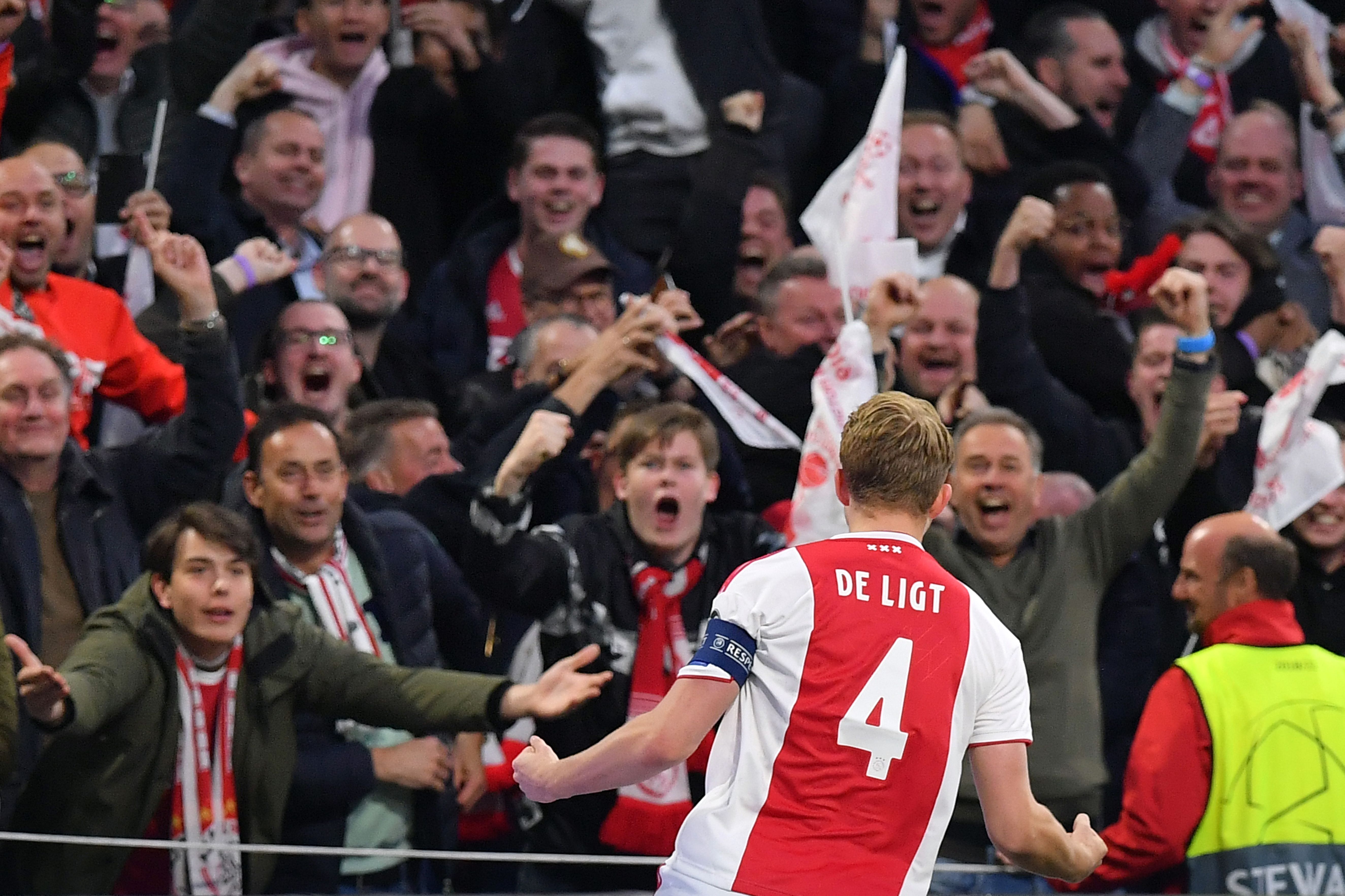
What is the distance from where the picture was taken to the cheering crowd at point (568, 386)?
5391mm

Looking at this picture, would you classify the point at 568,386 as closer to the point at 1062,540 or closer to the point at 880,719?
the point at 1062,540

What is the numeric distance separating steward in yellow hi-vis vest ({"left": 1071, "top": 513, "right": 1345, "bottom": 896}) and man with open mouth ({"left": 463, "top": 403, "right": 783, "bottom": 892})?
1202mm

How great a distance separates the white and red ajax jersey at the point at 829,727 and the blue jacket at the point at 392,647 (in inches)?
85.0

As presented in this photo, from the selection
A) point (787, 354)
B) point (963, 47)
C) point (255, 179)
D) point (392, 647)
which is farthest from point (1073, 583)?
point (963, 47)

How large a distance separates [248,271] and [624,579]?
1.97 metres

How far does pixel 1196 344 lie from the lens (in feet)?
20.4

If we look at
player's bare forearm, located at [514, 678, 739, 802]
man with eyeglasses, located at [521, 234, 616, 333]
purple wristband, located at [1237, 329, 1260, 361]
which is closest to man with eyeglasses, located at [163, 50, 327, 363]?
man with eyeglasses, located at [521, 234, 616, 333]

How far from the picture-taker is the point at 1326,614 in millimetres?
6613

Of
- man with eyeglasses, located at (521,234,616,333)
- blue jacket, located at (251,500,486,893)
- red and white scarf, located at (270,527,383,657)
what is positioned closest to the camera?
blue jacket, located at (251,500,486,893)

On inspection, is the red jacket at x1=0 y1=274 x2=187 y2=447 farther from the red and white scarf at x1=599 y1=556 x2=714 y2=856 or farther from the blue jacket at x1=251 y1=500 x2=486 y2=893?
the red and white scarf at x1=599 y1=556 x2=714 y2=856

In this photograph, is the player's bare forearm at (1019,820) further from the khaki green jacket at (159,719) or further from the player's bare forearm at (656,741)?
the khaki green jacket at (159,719)

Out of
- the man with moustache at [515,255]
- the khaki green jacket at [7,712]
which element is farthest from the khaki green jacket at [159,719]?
the man with moustache at [515,255]

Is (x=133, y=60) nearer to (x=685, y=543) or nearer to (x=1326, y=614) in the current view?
(x=685, y=543)

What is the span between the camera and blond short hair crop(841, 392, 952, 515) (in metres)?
3.48
